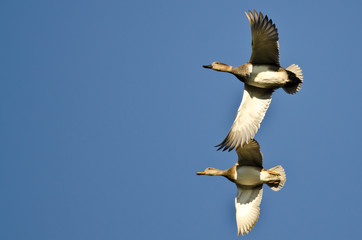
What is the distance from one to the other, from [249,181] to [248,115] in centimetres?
159

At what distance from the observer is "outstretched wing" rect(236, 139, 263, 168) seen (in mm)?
14562

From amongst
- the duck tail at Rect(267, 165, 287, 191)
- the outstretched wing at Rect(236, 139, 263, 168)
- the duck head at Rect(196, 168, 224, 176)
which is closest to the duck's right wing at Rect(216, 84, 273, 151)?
the outstretched wing at Rect(236, 139, 263, 168)

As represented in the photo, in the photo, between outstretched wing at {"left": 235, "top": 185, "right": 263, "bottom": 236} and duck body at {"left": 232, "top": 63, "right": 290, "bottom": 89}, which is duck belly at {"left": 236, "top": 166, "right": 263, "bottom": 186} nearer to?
outstretched wing at {"left": 235, "top": 185, "right": 263, "bottom": 236}

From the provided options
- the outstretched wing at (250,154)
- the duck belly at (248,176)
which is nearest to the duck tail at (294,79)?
the outstretched wing at (250,154)

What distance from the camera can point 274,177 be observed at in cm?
1527

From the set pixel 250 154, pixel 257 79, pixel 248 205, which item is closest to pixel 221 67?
pixel 257 79

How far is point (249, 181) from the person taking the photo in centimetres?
1517

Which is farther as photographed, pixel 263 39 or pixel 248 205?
pixel 248 205

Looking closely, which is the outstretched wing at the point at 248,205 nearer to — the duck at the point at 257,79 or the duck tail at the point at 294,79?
the duck at the point at 257,79

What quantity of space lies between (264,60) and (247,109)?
1.24m

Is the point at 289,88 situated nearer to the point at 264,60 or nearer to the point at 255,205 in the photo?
the point at 264,60

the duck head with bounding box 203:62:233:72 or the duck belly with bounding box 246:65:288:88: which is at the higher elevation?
the duck head with bounding box 203:62:233:72

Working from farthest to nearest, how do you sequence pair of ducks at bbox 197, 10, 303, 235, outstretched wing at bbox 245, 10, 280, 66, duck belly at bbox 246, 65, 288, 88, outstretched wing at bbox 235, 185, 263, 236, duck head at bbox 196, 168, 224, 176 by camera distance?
duck head at bbox 196, 168, 224, 176 < outstretched wing at bbox 235, 185, 263, 236 < duck belly at bbox 246, 65, 288, 88 < pair of ducks at bbox 197, 10, 303, 235 < outstretched wing at bbox 245, 10, 280, 66

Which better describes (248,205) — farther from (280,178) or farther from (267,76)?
(267,76)
